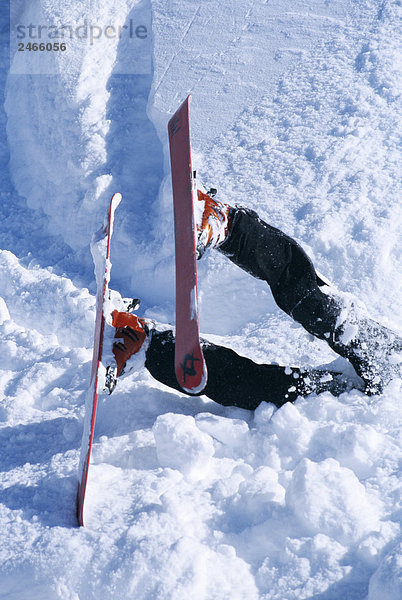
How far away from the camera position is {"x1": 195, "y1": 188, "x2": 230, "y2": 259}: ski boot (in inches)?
71.4

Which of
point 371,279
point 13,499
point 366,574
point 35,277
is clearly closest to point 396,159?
point 371,279

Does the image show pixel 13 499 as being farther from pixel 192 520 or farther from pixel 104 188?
pixel 104 188

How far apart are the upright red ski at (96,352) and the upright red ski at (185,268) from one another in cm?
24

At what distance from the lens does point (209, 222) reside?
1.83 m

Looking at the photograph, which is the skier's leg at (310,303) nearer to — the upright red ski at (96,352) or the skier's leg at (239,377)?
the skier's leg at (239,377)

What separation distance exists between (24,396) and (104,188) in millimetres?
1802

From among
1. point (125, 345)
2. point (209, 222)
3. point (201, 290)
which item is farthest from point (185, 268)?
point (201, 290)

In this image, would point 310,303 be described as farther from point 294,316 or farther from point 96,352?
point 96,352

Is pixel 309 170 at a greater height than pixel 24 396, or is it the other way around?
pixel 309 170

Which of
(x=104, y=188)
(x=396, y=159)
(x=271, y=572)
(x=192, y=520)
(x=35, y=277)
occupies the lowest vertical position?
(x=35, y=277)

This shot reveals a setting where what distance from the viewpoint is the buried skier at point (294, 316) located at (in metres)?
1.88

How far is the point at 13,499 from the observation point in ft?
5.22

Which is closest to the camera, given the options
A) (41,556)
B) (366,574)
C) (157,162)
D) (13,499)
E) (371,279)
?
(366,574)

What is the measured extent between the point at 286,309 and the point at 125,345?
64cm
